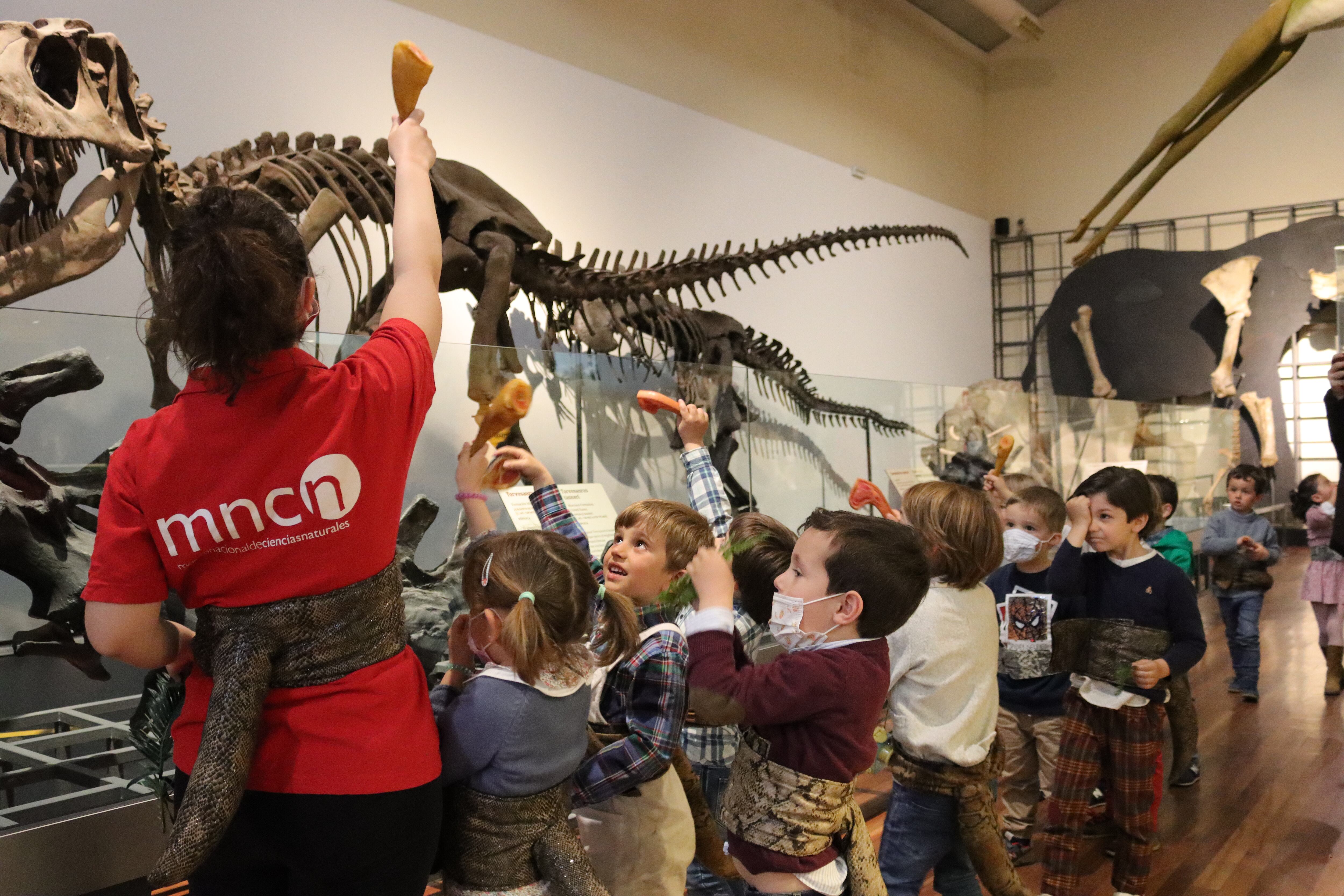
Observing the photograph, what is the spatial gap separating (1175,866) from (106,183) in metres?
4.27

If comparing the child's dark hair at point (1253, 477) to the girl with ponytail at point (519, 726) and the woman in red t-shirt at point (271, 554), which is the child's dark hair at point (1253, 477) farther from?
the woman in red t-shirt at point (271, 554)

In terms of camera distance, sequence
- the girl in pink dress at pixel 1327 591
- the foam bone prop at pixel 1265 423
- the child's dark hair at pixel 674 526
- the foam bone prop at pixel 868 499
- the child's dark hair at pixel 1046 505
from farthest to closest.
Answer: the foam bone prop at pixel 1265 423, the girl in pink dress at pixel 1327 591, the foam bone prop at pixel 868 499, the child's dark hair at pixel 1046 505, the child's dark hair at pixel 674 526

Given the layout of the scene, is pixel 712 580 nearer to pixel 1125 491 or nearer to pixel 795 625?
pixel 795 625

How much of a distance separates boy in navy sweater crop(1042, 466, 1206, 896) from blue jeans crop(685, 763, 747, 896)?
3.94 ft

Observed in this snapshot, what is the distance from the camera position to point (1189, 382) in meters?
13.1

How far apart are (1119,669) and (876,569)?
1.66 m

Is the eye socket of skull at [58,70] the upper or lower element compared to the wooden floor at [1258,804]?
upper

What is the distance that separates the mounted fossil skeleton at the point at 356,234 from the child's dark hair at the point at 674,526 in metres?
1.12

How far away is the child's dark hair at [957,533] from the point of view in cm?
270

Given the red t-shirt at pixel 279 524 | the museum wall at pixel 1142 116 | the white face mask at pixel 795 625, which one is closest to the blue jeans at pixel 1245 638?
the white face mask at pixel 795 625

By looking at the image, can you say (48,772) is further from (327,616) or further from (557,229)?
(557,229)

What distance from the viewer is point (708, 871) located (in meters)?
2.62

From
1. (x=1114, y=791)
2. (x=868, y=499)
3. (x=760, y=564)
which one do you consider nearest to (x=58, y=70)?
(x=760, y=564)

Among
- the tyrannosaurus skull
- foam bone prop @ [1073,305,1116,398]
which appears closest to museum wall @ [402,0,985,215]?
foam bone prop @ [1073,305,1116,398]
